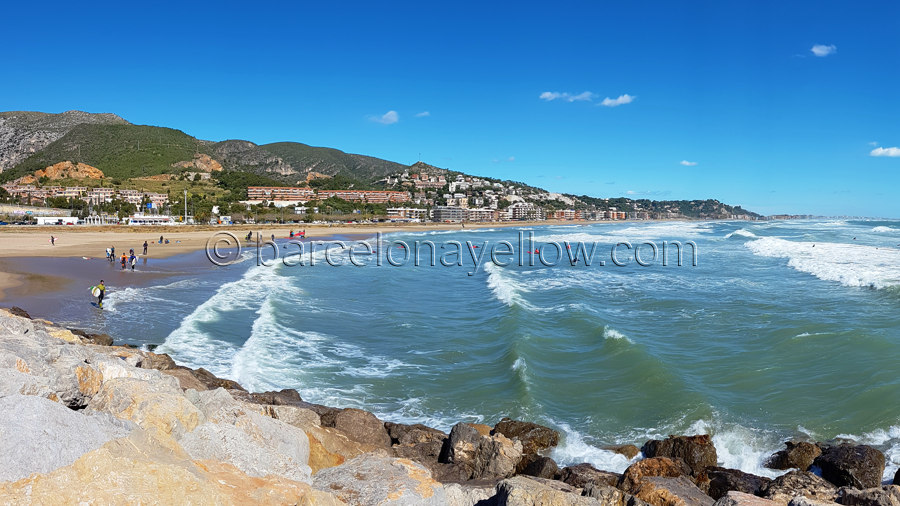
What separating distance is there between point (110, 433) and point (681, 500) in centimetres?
534

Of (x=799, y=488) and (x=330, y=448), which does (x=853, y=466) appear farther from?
(x=330, y=448)

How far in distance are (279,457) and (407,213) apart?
137270 mm

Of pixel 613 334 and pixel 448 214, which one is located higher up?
pixel 448 214

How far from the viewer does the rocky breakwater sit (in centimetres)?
364

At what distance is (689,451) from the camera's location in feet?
26.4

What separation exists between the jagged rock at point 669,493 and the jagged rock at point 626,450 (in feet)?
5.40

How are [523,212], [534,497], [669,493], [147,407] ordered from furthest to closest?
[523,212]
[669,493]
[147,407]
[534,497]

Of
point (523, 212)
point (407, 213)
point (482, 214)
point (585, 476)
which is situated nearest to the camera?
point (585, 476)

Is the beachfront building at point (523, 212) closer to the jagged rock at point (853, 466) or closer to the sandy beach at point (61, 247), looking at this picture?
the sandy beach at point (61, 247)

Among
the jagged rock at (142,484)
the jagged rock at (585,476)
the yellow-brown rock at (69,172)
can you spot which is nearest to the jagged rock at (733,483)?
the jagged rock at (585,476)

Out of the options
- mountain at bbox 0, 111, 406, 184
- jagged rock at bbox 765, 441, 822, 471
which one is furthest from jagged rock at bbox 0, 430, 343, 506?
mountain at bbox 0, 111, 406, 184

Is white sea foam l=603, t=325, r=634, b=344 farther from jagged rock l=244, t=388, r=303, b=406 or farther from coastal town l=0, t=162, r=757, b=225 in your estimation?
coastal town l=0, t=162, r=757, b=225

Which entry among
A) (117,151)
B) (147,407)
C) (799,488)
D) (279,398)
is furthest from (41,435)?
(117,151)

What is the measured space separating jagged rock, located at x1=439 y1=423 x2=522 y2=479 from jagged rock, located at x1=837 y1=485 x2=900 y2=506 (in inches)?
144
